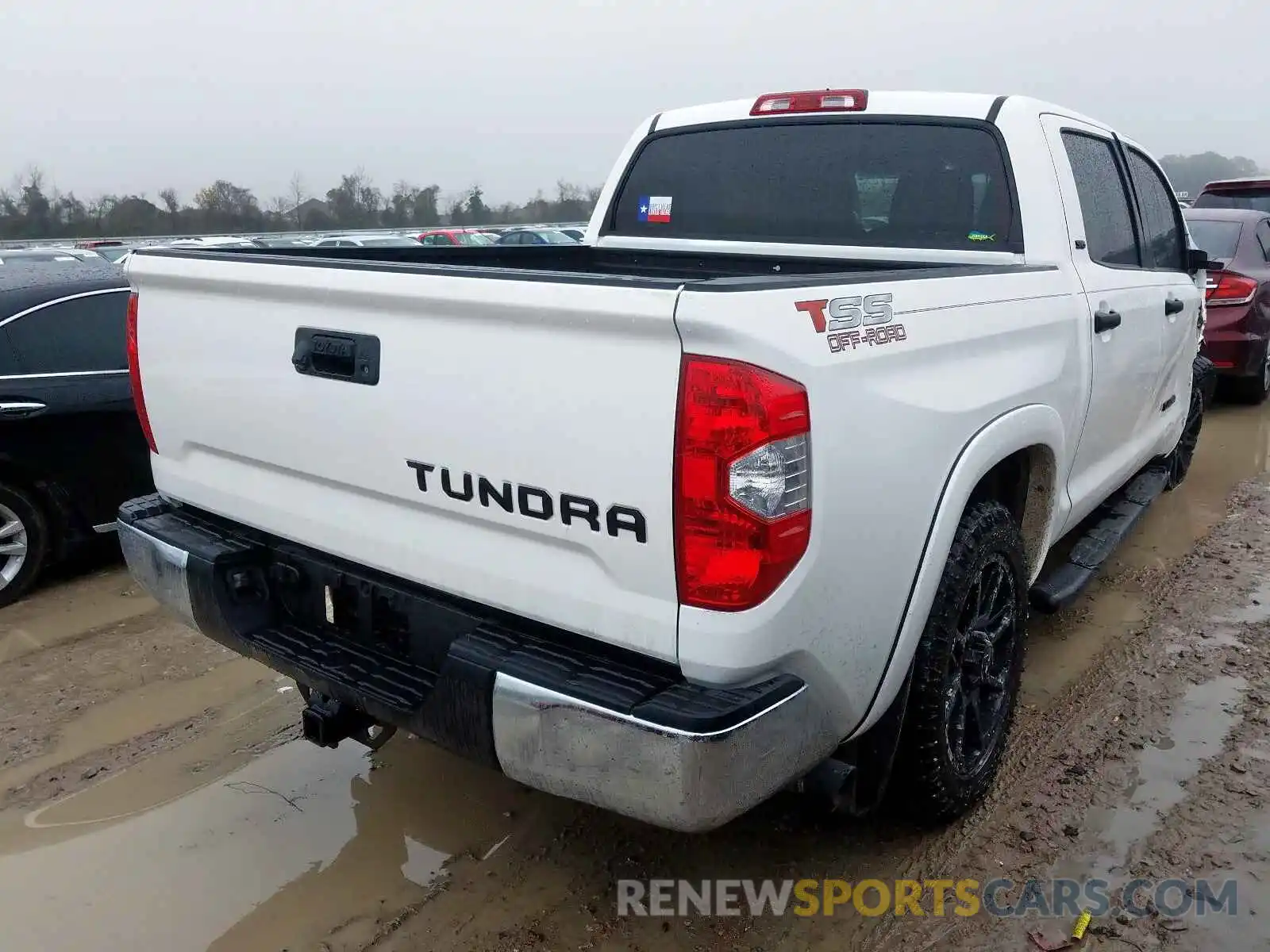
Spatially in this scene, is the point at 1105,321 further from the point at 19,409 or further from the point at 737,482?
the point at 19,409

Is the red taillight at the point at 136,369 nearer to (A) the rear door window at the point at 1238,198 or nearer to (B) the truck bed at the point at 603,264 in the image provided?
(B) the truck bed at the point at 603,264

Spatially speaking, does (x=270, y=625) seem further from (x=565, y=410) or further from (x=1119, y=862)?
(x=1119, y=862)

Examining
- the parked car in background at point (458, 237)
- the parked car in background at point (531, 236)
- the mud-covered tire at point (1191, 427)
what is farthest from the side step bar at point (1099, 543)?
the parked car in background at point (531, 236)

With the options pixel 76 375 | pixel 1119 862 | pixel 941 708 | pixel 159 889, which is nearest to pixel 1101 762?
pixel 1119 862

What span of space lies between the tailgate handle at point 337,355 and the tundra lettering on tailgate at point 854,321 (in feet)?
3.23

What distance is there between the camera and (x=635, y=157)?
4.34 m

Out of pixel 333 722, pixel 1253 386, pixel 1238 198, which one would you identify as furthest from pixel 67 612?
pixel 1238 198

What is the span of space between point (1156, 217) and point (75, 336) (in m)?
5.10

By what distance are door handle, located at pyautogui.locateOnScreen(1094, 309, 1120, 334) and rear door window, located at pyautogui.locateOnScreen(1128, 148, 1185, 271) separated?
923mm

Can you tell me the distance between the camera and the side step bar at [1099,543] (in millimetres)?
3398

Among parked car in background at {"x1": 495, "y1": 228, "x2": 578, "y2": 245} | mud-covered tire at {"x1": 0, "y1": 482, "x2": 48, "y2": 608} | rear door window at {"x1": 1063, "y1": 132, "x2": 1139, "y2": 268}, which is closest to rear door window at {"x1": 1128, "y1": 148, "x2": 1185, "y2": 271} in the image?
rear door window at {"x1": 1063, "y1": 132, "x2": 1139, "y2": 268}

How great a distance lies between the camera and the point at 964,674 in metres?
2.77

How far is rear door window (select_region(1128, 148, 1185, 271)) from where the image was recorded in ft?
14.0

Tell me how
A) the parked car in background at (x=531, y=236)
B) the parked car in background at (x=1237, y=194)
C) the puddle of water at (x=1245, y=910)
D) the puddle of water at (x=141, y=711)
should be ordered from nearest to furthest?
the puddle of water at (x=1245, y=910)
the puddle of water at (x=141, y=711)
the parked car in background at (x=1237, y=194)
the parked car in background at (x=531, y=236)
